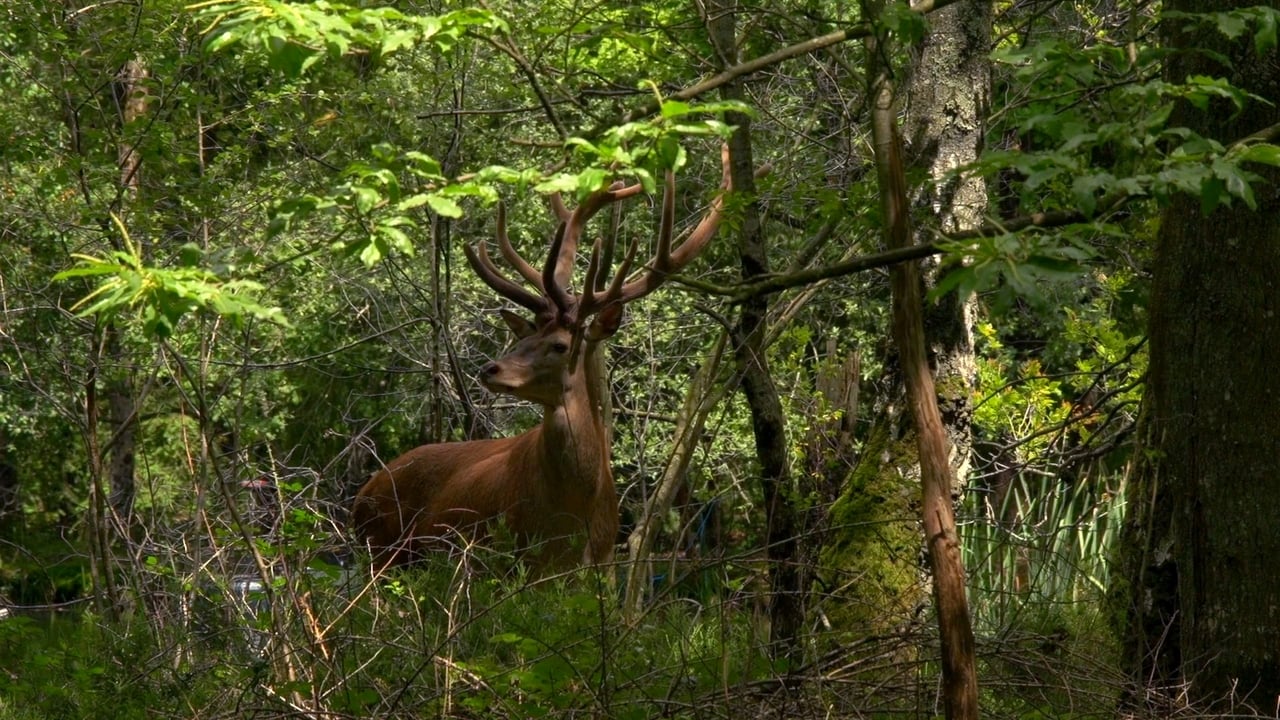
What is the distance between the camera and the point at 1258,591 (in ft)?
15.0

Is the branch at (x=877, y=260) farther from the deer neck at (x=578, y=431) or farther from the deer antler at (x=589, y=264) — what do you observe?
the deer neck at (x=578, y=431)

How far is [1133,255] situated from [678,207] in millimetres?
6796

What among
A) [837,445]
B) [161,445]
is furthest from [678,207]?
[161,445]

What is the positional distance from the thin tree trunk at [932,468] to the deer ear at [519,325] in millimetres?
5337

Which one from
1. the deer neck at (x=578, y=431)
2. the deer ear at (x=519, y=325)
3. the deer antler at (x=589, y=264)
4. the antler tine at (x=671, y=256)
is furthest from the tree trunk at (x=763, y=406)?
the deer ear at (x=519, y=325)

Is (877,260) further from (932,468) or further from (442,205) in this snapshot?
(442,205)

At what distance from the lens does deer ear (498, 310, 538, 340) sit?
29.9 ft

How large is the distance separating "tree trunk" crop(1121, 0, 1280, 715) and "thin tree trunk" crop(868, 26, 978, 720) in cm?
113

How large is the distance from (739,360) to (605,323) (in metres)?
3.40

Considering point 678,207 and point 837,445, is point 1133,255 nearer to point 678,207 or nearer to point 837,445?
point 837,445

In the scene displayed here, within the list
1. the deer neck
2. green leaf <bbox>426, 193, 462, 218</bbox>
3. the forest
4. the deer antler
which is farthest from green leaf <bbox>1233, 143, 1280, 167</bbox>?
the deer neck

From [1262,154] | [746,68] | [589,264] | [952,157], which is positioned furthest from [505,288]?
[1262,154]

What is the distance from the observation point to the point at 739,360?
548 cm

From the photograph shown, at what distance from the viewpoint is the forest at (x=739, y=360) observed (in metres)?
3.43
